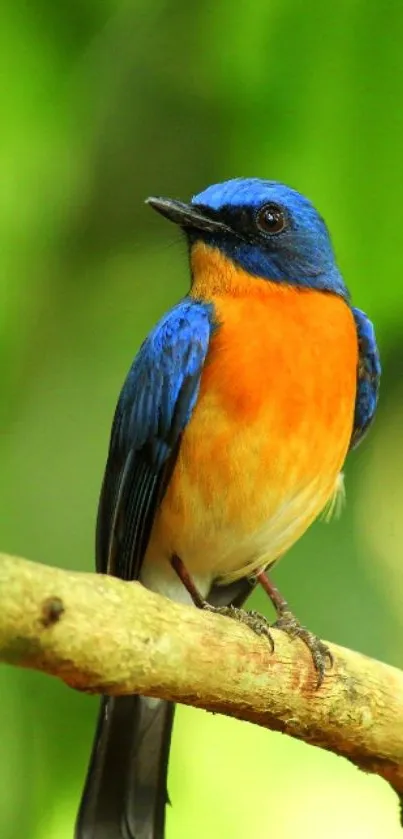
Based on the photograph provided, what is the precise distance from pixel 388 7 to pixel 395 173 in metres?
0.32

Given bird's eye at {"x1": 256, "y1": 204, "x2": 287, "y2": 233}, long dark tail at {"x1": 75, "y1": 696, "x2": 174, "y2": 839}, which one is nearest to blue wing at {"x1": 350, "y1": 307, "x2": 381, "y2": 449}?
bird's eye at {"x1": 256, "y1": 204, "x2": 287, "y2": 233}

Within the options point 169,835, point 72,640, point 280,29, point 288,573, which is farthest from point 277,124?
point 169,835

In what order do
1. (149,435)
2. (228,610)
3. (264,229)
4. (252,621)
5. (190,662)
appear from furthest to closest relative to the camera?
1. (264,229)
2. (149,435)
3. (228,610)
4. (252,621)
5. (190,662)

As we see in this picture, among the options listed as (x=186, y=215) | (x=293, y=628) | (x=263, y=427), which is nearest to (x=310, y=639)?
(x=293, y=628)

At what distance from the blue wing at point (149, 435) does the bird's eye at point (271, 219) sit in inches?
10.9

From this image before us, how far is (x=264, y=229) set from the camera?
332 cm

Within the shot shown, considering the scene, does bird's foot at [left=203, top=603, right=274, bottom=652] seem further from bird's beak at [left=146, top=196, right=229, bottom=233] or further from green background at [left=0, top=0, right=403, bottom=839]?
bird's beak at [left=146, top=196, right=229, bottom=233]

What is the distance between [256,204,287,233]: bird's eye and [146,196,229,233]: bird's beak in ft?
0.32

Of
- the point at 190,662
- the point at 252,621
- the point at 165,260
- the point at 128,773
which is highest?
the point at 165,260

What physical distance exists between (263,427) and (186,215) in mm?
506

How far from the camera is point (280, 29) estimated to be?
2.81 m

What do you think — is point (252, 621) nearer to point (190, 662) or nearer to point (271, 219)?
point (190, 662)

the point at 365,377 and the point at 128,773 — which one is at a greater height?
the point at 365,377

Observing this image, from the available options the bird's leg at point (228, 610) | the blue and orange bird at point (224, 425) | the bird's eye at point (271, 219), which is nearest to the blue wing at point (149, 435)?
the blue and orange bird at point (224, 425)
